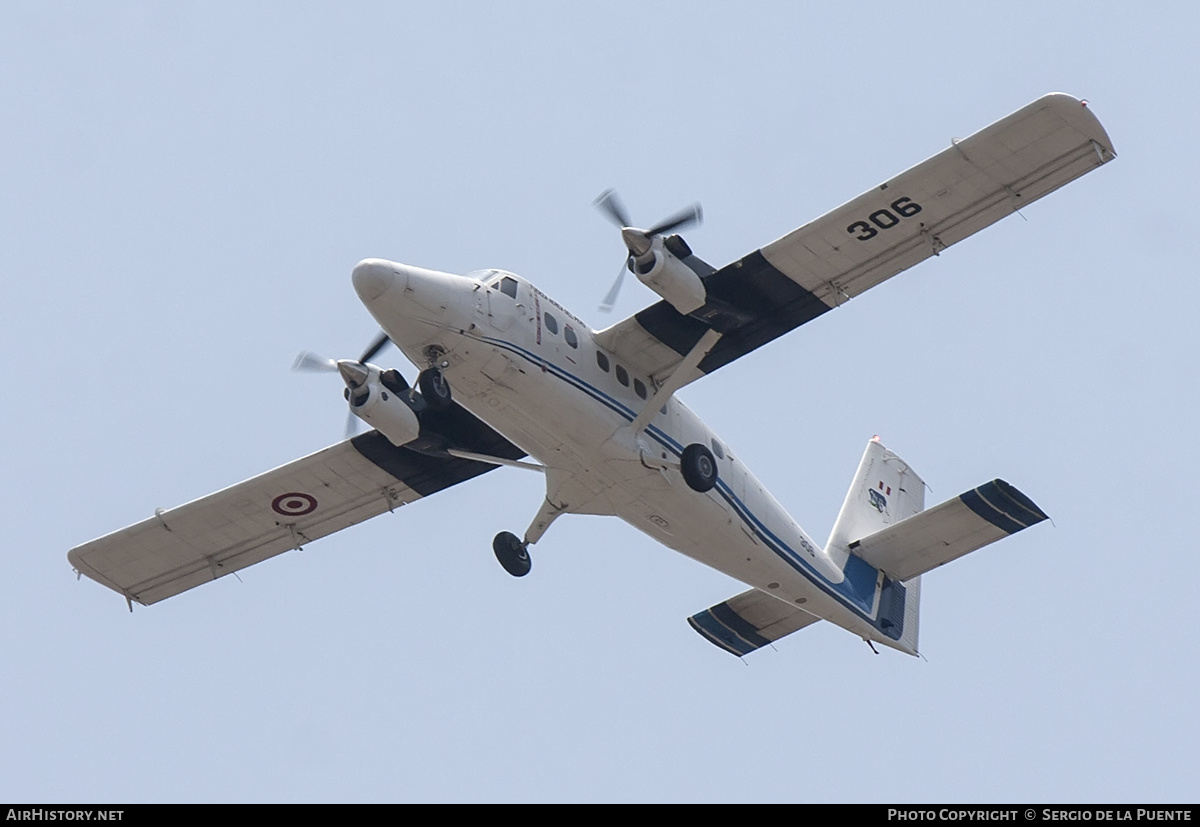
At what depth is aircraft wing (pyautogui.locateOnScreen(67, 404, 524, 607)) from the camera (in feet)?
90.7

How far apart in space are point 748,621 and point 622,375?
580 cm

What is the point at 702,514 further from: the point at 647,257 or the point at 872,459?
the point at 872,459

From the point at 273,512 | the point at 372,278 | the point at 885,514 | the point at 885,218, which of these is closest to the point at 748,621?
the point at 885,514

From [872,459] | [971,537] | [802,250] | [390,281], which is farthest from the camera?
[872,459]

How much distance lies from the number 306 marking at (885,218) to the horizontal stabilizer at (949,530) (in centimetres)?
450

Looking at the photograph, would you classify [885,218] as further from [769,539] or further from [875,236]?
[769,539]

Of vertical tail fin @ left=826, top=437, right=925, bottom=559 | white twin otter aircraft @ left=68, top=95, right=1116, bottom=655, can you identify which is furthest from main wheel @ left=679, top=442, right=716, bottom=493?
vertical tail fin @ left=826, top=437, right=925, bottom=559

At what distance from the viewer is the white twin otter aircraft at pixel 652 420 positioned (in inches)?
940

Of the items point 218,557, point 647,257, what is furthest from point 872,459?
point 218,557

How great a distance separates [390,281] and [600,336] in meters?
3.69

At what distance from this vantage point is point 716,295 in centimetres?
2514

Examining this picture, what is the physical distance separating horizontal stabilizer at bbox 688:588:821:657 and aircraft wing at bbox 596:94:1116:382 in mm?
4786

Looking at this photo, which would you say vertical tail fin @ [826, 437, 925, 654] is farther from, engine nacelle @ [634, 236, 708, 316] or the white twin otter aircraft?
engine nacelle @ [634, 236, 708, 316]

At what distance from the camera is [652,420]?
2538 centimetres
